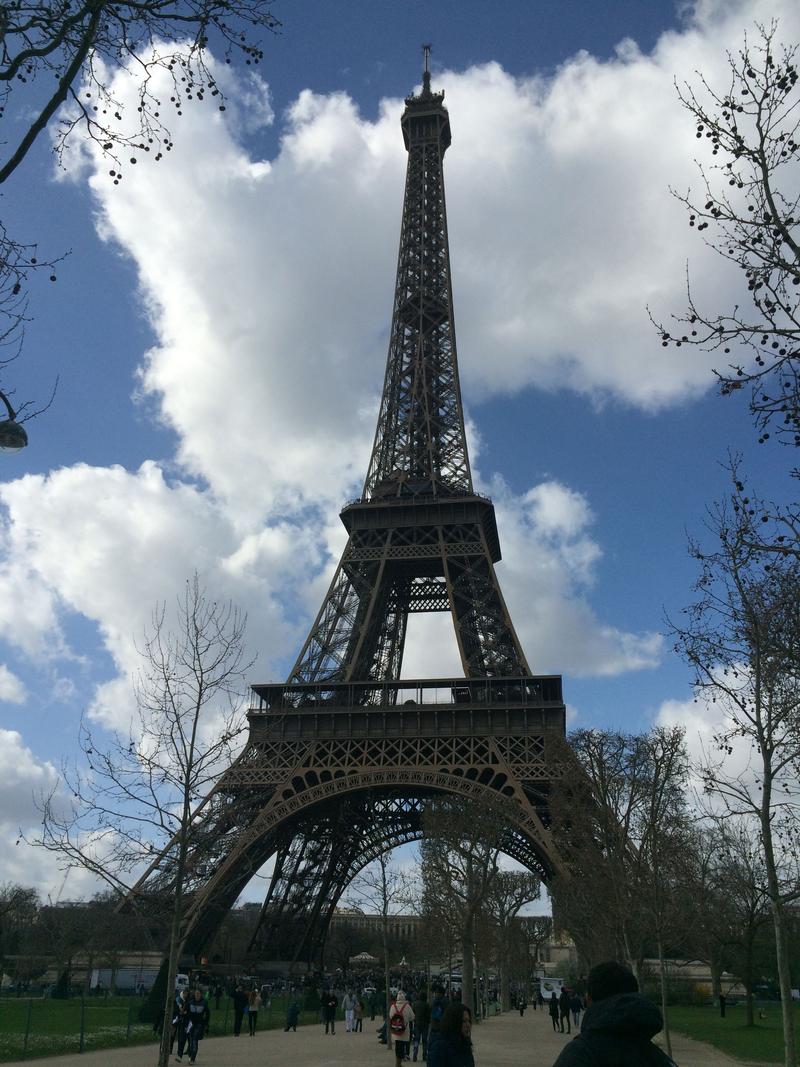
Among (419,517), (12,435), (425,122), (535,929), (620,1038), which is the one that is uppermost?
(425,122)

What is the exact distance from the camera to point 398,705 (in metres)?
50.1

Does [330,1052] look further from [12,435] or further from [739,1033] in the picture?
[12,435]

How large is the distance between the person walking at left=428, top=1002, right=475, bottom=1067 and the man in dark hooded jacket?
6261mm

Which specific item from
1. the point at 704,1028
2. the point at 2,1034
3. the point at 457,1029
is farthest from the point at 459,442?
the point at 457,1029

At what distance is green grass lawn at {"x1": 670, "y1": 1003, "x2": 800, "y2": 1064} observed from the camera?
29328 mm

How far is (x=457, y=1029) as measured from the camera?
9523 mm

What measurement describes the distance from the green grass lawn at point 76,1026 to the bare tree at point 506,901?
559 inches

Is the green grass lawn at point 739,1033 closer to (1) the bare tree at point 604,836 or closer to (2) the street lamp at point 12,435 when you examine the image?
(1) the bare tree at point 604,836

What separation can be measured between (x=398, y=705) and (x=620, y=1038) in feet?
154

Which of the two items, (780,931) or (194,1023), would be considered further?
(194,1023)

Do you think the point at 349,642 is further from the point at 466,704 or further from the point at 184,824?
the point at 184,824

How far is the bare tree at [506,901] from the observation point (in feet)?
194

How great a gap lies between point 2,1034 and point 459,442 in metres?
43.3

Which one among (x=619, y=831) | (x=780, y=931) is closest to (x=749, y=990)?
(x=619, y=831)
